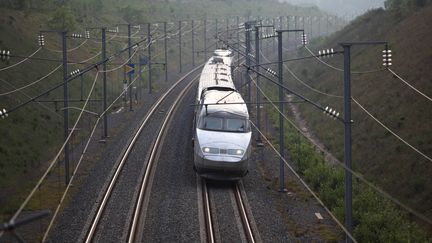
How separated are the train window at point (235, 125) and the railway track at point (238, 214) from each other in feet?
8.17

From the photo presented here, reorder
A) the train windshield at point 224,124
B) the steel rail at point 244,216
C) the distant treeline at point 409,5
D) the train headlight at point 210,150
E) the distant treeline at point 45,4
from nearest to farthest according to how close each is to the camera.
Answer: the steel rail at point 244,216 → the train headlight at point 210,150 → the train windshield at point 224,124 → the distant treeline at point 409,5 → the distant treeline at point 45,4

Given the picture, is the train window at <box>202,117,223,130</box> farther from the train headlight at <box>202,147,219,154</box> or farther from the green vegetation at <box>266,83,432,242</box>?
the green vegetation at <box>266,83,432,242</box>

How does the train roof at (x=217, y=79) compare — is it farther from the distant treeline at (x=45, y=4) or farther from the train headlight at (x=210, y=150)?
the distant treeline at (x=45, y=4)

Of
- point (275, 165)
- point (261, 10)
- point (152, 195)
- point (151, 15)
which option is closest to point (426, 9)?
point (275, 165)

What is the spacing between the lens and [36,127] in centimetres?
3900

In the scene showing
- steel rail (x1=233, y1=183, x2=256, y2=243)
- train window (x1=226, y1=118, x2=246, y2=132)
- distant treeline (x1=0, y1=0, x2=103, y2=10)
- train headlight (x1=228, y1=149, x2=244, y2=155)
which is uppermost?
distant treeline (x1=0, y1=0, x2=103, y2=10)

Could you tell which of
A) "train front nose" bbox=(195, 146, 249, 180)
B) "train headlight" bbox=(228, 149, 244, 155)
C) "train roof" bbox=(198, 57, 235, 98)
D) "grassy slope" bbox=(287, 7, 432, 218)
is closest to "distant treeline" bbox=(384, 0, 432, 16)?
"grassy slope" bbox=(287, 7, 432, 218)

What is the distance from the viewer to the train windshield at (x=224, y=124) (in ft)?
92.4

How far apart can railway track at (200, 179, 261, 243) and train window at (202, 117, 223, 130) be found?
8.22ft

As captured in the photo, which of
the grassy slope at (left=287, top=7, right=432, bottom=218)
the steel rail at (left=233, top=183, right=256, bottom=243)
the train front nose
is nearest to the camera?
the steel rail at (left=233, top=183, right=256, bottom=243)

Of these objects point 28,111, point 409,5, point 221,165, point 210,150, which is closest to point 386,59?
point 221,165

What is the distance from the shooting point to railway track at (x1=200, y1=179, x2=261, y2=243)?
21.6m

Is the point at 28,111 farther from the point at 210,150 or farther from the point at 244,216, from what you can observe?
the point at 244,216

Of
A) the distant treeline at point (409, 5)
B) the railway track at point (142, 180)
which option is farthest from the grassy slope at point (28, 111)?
the distant treeline at point (409, 5)
